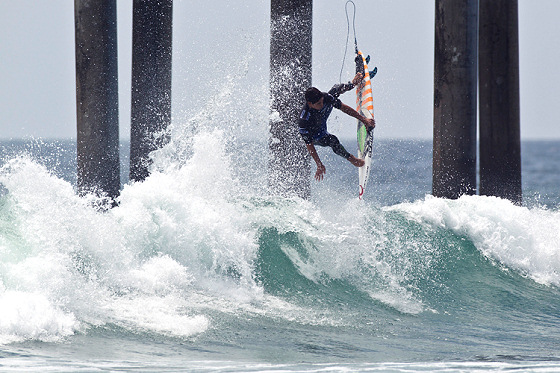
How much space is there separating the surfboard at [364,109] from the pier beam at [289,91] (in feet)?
2.91

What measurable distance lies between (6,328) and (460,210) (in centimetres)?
547

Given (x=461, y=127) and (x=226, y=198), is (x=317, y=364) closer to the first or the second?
(x=226, y=198)

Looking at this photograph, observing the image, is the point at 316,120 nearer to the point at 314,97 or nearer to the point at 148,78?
the point at 314,97

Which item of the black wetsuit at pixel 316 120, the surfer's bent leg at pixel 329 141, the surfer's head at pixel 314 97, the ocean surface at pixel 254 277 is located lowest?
the ocean surface at pixel 254 277

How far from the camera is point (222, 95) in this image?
380 inches

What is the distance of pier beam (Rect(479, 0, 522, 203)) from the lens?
31.6ft

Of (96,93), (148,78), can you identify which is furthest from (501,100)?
(96,93)

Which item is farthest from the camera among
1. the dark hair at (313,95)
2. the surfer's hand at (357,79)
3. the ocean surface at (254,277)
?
the surfer's hand at (357,79)

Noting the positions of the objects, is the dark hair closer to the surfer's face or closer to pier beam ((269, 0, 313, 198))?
the surfer's face

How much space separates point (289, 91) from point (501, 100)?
284cm

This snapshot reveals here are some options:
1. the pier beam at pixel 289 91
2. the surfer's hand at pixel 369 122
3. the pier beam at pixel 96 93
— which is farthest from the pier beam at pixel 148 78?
the surfer's hand at pixel 369 122

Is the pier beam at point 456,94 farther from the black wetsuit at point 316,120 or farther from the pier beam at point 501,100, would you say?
the black wetsuit at point 316,120

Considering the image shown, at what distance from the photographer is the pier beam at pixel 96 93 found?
8.38 m

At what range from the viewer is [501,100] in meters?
9.63
